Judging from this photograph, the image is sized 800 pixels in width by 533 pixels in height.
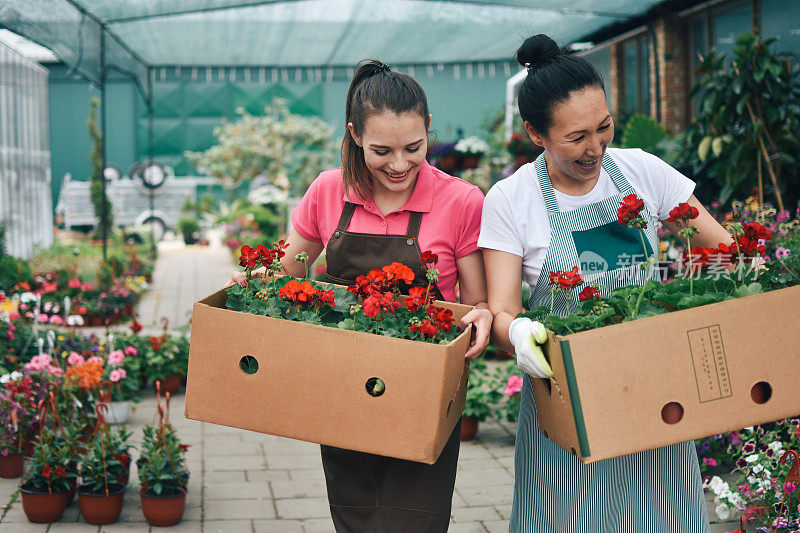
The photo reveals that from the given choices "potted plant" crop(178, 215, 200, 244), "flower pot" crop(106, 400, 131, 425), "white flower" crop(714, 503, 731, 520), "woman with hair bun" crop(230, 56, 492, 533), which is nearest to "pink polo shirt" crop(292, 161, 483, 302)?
"woman with hair bun" crop(230, 56, 492, 533)

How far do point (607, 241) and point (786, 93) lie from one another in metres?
3.87

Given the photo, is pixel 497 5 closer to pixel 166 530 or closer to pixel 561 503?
pixel 166 530

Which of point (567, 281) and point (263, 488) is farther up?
point (567, 281)

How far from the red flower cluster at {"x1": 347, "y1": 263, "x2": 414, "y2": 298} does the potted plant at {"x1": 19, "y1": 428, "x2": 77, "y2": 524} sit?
1990 millimetres

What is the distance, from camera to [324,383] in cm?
157

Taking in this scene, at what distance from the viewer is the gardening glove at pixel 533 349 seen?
1462 millimetres

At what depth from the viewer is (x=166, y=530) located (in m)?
3.08

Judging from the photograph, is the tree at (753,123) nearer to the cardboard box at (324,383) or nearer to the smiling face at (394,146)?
the smiling face at (394,146)

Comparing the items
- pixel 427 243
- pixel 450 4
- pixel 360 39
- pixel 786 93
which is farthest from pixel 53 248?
pixel 427 243

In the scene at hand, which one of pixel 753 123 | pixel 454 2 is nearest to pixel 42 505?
pixel 753 123

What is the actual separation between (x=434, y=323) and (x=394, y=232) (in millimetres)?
376

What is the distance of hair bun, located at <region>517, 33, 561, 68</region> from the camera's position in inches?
73.0

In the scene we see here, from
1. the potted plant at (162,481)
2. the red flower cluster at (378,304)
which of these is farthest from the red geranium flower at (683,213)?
the potted plant at (162,481)

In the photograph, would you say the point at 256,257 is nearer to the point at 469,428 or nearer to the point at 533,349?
the point at 533,349
